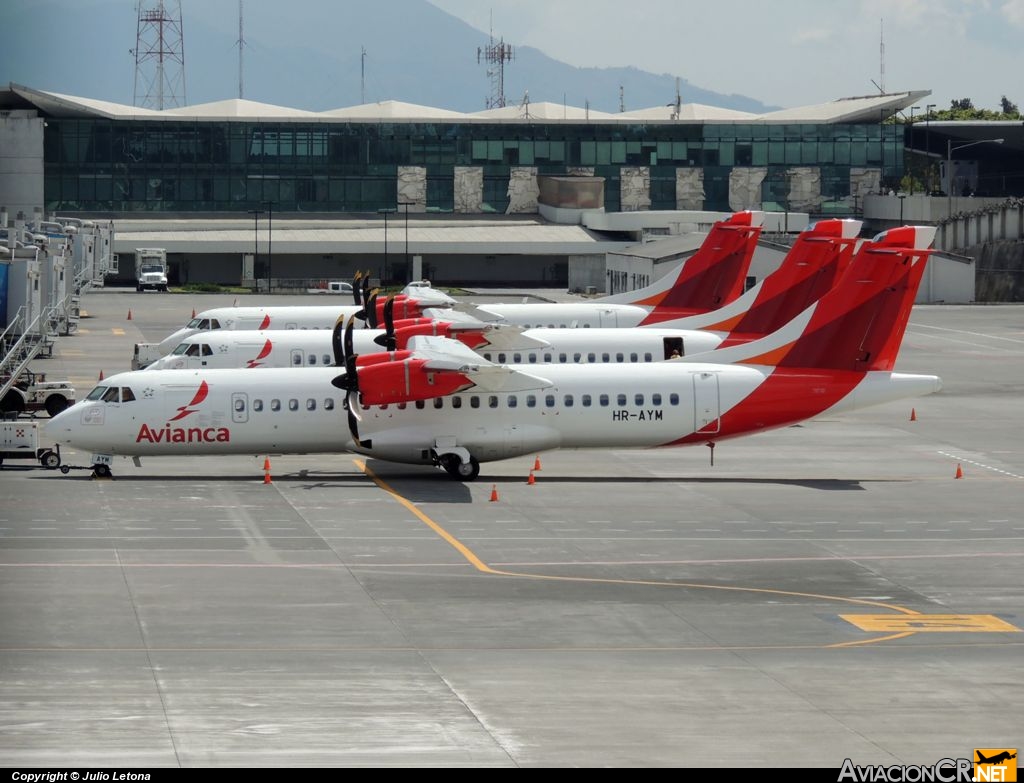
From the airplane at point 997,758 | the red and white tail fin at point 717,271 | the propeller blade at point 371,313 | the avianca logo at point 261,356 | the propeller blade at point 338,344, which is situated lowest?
the airplane at point 997,758

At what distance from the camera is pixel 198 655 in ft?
81.1

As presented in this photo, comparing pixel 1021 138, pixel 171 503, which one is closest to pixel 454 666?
pixel 171 503

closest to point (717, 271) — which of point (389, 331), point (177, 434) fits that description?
point (389, 331)

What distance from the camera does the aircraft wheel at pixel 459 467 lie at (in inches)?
1714

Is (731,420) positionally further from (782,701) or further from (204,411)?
(782,701)

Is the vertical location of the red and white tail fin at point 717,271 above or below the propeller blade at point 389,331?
above

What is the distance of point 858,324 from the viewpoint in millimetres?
44250

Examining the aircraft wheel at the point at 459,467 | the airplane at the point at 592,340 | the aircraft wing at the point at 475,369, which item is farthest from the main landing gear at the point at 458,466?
the airplane at the point at 592,340

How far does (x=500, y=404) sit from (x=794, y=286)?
1694 cm

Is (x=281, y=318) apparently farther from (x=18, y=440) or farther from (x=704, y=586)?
(x=704, y=586)

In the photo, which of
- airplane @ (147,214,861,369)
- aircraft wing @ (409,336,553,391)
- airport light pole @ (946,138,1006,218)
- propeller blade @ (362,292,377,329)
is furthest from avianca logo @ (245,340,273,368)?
airport light pole @ (946,138,1006,218)

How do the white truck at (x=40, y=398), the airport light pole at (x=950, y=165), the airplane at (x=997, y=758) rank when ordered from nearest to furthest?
the airplane at (x=997, y=758) → the white truck at (x=40, y=398) → the airport light pole at (x=950, y=165)

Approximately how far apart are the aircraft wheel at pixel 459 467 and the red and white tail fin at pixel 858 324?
27.5ft

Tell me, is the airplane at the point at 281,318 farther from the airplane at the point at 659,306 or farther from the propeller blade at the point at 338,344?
the propeller blade at the point at 338,344
